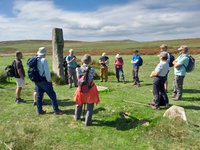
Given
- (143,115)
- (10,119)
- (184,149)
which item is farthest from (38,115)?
(184,149)

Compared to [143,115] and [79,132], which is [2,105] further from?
[143,115]

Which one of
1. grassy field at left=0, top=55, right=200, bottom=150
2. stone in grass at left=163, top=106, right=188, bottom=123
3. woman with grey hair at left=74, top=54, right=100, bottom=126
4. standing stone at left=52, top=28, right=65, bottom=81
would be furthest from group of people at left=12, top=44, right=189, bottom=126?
standing stone at left=52, top=28, right=65, bottom=81

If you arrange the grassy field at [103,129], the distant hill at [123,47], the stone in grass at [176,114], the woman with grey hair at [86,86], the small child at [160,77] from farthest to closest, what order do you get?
the distant hill at [123,47]
the small child at [160,77]
the stone in grass at [176,114]
the woman with grey hair at [86,86]
the grassy field at [103,129]

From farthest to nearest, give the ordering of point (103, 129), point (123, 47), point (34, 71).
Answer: point (123, 47) → point (34, 71) → point (103, 129)

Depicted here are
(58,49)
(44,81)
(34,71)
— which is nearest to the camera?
(34,71)

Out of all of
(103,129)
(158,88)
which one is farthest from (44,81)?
(158,88)

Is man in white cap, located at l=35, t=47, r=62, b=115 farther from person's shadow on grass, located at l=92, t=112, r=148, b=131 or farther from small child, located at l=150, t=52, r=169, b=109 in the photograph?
small child, located at l=150, t=52, r=169, b=109

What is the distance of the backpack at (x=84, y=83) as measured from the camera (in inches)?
339

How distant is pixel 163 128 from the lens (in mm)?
8320

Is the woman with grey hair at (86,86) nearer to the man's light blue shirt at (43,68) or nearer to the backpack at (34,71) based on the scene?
the man's light blue shirt at (43,68)

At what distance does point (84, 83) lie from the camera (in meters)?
8.63

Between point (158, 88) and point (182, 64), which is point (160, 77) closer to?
point (158, 88)

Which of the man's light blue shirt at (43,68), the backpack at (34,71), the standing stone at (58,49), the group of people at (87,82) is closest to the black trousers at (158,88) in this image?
the group of people at (87,82)

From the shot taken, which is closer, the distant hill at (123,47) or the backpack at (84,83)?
the backpack at (84,83)
